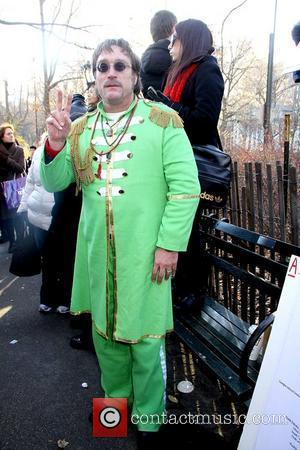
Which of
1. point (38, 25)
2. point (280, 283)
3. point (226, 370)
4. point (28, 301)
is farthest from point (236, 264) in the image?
point (38, 25)

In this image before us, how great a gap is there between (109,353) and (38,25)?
34.1 ft

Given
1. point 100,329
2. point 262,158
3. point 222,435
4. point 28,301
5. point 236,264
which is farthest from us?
point 262,158

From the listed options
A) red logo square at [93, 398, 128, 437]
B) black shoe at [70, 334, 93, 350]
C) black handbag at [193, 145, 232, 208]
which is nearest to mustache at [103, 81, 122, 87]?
black handbag at [193, 145, 232, 208]

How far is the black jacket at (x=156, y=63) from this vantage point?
9.47 feet

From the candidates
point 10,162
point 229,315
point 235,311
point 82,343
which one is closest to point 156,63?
point 229,315

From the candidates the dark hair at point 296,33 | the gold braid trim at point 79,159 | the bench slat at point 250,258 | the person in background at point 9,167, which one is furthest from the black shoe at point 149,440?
the person in background at point 9,167

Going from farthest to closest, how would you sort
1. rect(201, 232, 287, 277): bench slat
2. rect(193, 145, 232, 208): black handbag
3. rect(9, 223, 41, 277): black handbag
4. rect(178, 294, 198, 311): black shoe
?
rect(9, 223, 41, 277): black handbag < rect(178, 294, 198, 311): black shoe < rect(193, 145, 232, 208): black handbag < rect(201, 232, 287, 277): bench slat

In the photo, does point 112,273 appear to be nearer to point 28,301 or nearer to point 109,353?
point 109,353

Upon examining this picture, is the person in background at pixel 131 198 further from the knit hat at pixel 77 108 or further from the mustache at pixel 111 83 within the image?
the knit hat at pixel 77 108

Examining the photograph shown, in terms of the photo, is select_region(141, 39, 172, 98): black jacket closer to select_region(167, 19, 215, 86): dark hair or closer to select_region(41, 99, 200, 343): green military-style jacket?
select_region(167, 19, 215, 86): dark hair

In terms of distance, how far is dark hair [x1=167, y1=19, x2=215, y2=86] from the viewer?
8.73ft

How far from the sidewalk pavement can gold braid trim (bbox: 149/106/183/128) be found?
1.77 meters

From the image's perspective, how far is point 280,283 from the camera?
7.55ft

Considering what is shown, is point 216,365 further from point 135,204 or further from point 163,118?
point 163,118
